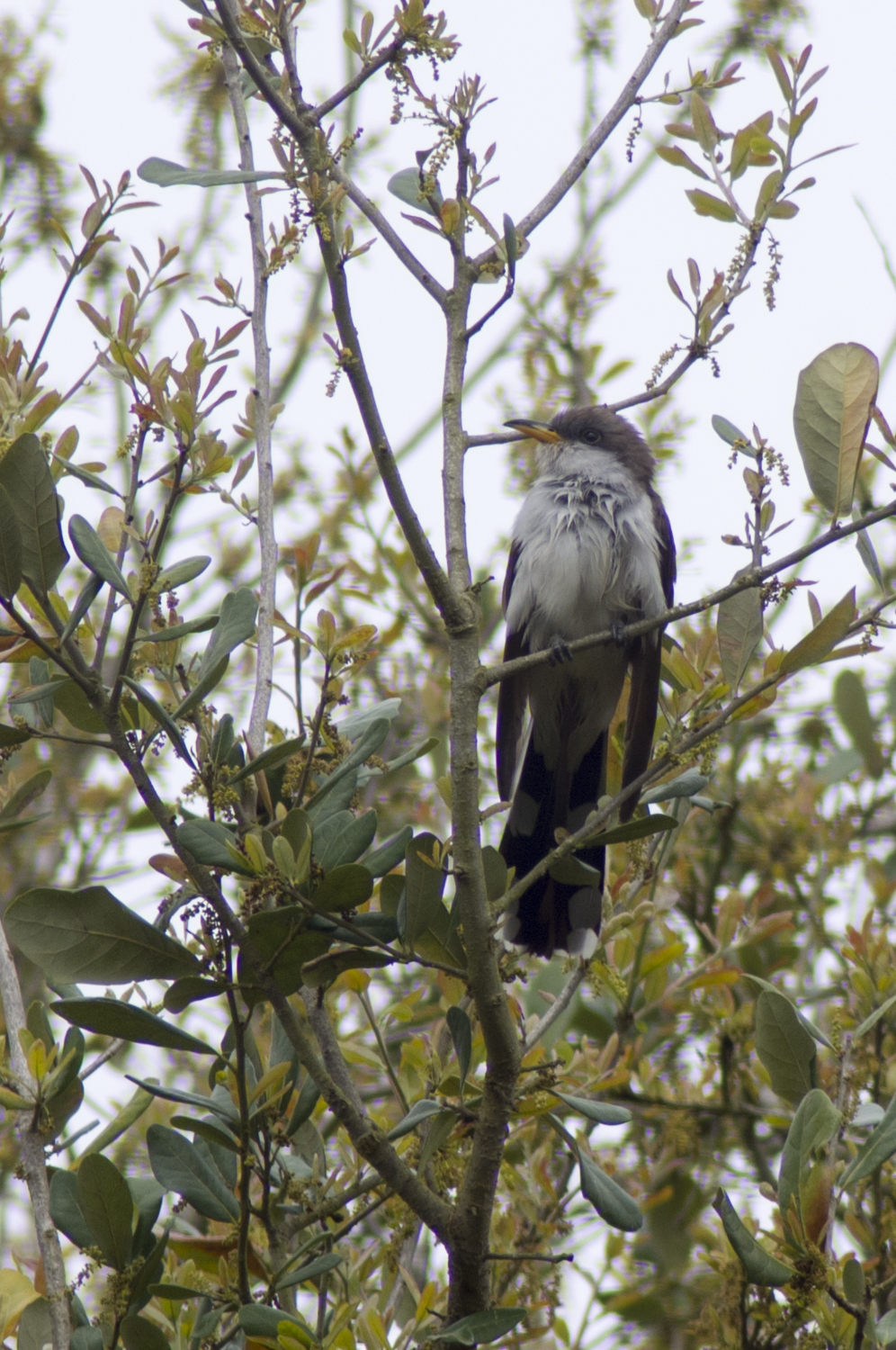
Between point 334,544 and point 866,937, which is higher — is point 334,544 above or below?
above

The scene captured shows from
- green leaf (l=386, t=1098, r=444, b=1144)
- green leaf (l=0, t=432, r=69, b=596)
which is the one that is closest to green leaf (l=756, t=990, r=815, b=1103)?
green leaf (l=386, t=1098, r=444, b=1144)

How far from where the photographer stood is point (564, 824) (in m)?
5.28

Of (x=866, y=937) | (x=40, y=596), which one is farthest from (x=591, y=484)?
(x=40, y=596)

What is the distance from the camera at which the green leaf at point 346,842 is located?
232 centimetres

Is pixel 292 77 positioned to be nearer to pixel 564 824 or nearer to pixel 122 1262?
pixel 122 1262

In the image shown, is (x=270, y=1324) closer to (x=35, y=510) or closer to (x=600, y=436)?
(x=35, y=510)

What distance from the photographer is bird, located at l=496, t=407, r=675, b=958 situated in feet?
14.9

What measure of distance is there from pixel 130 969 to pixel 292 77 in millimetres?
1536

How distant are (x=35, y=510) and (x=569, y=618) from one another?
316 cm

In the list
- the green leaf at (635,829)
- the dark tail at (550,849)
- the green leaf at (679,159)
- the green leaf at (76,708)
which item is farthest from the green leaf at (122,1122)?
the green leaf at (679,159)

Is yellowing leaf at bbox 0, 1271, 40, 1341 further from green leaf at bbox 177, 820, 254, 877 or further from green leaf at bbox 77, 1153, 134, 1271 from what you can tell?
green leaf at bbox 177, 820, 254, 877

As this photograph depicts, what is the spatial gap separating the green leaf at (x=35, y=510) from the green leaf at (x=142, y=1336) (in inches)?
49.0

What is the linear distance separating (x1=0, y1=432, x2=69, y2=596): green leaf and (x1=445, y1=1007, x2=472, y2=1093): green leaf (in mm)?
1054

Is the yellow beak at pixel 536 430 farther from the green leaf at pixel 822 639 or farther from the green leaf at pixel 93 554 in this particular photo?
the green leaf at pixel 93 554
